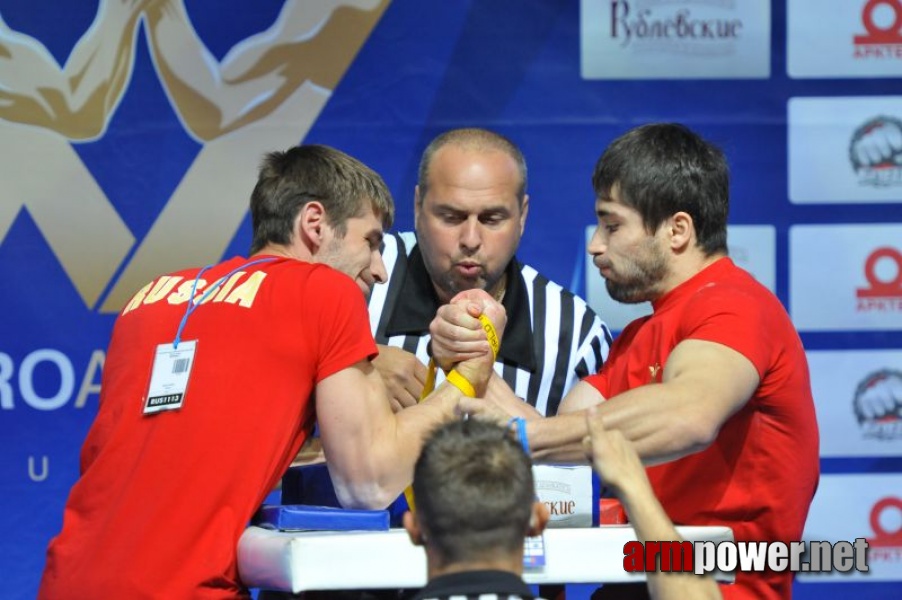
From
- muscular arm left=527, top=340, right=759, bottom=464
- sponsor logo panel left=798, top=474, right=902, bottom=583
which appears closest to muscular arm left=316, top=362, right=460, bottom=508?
muscular arm left=527, top=340, right=759, bottom=464

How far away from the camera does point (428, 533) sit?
5.28ft

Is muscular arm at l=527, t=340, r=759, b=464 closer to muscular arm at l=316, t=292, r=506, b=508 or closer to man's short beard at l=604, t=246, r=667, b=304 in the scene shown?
muscular arm at l=316, t=292, r=506, b=508

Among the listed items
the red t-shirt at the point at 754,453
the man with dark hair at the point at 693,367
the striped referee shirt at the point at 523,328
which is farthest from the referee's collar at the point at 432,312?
the red t-shirt at the point at 754,453

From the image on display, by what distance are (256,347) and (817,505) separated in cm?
233

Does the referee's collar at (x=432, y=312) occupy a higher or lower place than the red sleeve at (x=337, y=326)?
higher

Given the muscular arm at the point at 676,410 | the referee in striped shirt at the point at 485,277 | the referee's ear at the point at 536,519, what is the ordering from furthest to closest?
the referee in striped shirt at the point at 485,277
the muscular arm at the point at 676,410
the referee's ear at the point at 536,519

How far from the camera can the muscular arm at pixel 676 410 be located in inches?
83.0

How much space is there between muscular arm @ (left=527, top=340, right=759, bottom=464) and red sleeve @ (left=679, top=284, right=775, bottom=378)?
0.08 feet

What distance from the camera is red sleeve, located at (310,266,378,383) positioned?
2.23 m

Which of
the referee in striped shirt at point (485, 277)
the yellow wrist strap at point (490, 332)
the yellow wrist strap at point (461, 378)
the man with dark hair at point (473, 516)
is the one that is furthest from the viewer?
the referee in striped shirt at point (485, 277)

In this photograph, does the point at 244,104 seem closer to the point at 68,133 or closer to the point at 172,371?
the point at 68,133

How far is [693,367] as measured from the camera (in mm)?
2166

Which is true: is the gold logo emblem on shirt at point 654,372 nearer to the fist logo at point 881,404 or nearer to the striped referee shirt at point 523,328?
the striped referee shirt at point 523,328
